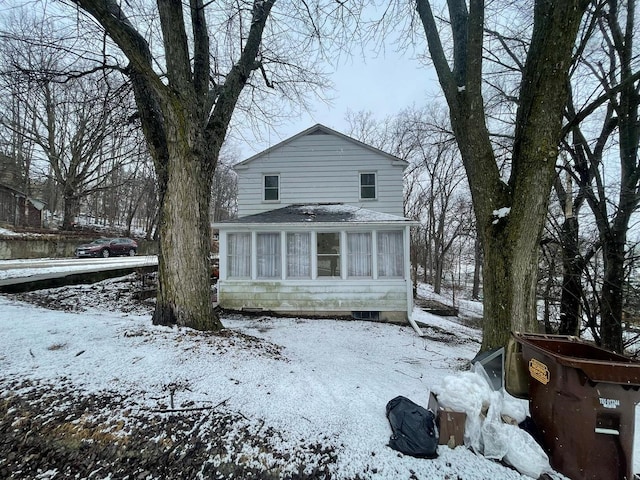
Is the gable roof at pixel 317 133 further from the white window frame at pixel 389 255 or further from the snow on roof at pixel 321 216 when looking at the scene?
the white window frame at pixel 389 255

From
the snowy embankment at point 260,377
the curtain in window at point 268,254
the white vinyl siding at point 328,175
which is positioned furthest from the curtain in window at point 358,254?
the snowy embankment at point 260,377

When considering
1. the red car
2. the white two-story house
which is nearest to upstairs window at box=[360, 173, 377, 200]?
the white two-story house

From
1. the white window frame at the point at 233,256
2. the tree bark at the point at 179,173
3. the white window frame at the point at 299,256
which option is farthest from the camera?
the white window frame at the point at 233,256

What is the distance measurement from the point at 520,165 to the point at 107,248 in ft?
78.5

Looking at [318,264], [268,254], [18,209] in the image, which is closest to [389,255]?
[318,264]

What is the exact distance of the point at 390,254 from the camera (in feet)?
26.4

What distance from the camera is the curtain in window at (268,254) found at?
8266 mm

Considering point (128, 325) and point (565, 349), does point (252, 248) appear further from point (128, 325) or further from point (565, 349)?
point (565, 349)

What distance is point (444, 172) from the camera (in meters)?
20.4

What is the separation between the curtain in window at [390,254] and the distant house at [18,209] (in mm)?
26799

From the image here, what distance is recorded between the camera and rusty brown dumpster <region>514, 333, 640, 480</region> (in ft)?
5.98

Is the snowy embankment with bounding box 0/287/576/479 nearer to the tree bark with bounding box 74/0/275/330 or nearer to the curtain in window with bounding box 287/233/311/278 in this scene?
the tree bark with bounding box 74/0/275/330

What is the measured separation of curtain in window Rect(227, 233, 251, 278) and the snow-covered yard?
12.4 feet

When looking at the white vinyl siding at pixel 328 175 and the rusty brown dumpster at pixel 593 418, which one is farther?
the white vinyl siding at pixel 328 175
